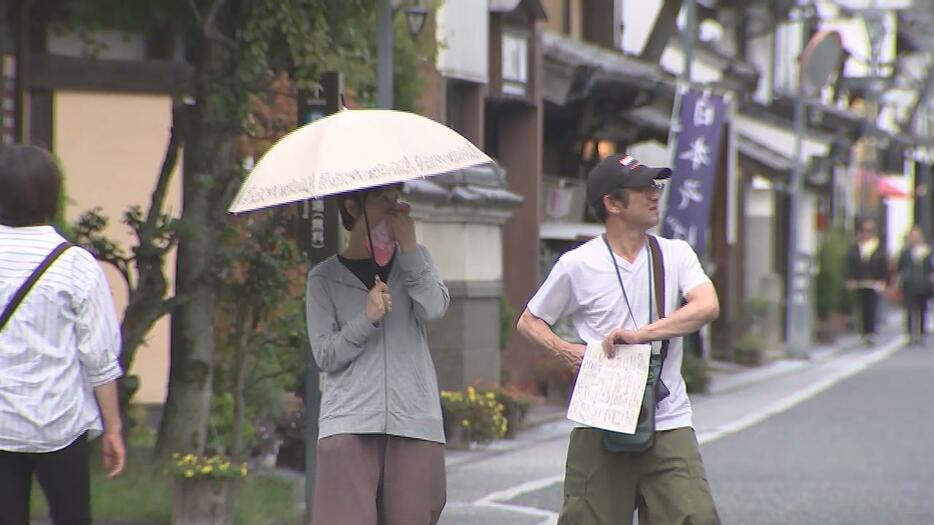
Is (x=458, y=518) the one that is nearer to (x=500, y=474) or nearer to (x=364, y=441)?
(x=500, y=474)

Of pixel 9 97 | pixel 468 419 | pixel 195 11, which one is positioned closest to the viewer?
pixel 195 11

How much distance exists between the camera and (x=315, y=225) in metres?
9.08

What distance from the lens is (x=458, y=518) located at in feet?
32.0

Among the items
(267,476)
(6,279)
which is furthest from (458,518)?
(6,279)

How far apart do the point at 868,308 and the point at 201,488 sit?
2383cm

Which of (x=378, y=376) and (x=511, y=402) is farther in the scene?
(x=511, y=402)

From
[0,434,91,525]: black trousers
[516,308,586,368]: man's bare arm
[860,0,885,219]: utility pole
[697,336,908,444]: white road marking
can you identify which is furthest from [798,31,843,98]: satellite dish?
[0,434,91,525]: black trousers

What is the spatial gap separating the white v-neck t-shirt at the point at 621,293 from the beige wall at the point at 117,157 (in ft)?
29.6

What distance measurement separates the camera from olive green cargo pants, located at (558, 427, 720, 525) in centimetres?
564

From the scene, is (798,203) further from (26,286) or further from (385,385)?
(26,286)

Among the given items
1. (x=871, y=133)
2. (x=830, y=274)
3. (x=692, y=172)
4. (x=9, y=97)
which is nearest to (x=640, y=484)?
(x=9, y=97)

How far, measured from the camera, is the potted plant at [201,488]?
8258 mm

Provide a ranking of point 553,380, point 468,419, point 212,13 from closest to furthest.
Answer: point 212,13, point 468,419, point 553,380

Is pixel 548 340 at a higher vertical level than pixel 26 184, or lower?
lower
